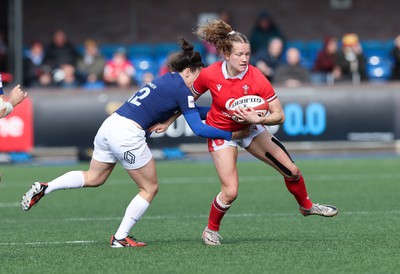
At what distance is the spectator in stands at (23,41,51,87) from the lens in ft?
72.2

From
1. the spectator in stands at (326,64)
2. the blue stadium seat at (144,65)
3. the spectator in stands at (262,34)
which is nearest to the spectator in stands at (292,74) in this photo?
the spectator in stands at (326,64)

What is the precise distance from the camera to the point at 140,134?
9102 mm

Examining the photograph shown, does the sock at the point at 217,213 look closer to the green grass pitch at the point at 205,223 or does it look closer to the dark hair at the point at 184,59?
the green grass pitch at the point at 205,223

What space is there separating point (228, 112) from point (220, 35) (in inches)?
25.6

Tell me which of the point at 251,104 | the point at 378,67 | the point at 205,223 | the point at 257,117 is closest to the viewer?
the point at 257,117

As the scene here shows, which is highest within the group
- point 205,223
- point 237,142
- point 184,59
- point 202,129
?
point 184,59

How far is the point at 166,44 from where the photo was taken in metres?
27.3

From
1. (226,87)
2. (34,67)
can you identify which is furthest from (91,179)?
(34,67)

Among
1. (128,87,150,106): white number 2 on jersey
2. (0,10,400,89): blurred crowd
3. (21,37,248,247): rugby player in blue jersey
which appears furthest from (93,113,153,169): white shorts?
(0,10,400,89): blurred crowd

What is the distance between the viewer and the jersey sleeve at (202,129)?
8.98m

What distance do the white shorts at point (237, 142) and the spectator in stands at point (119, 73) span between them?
11537 mm

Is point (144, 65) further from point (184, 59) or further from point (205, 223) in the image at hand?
point (184, 59)

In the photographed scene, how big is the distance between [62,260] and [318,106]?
11881 millimetres

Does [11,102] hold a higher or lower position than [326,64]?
higher
